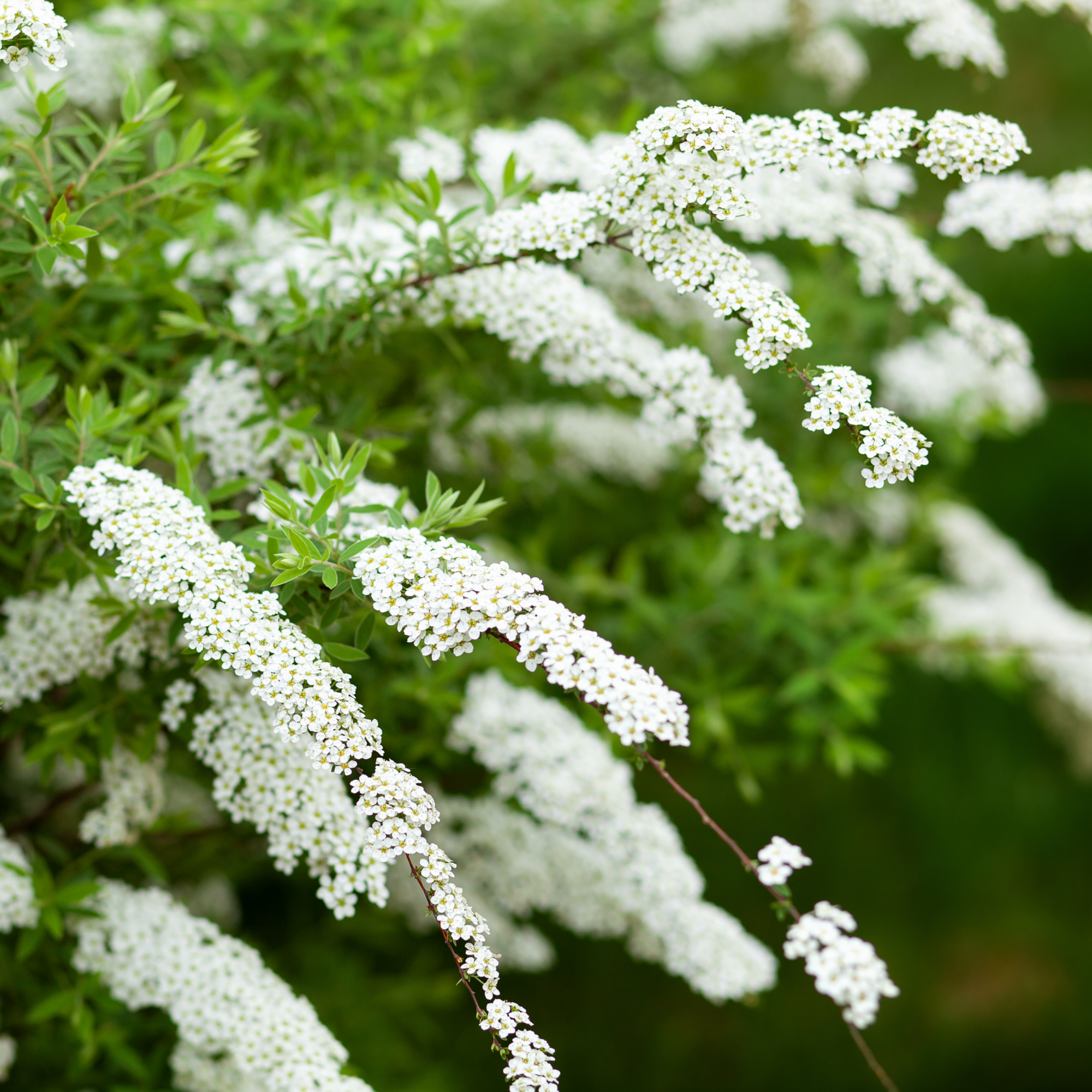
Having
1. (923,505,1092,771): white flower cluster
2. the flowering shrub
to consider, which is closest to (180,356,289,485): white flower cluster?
the flowering shrub

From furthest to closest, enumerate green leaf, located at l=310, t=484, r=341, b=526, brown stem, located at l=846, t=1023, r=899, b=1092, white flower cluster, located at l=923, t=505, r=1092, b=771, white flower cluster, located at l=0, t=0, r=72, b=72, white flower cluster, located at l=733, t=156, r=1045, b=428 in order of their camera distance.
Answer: white flower cluster, located at l=923, t=505, r=1092, b=771
white flower cluster, located at l=733, t=156, r=1045, b=428
green leaf, located at l=310, t=484, r=341, b=526
white flower cluster, located at l=0, t=0, r=72, b=72
brown stem, located at l=846, t=1023, r=899, b=1092

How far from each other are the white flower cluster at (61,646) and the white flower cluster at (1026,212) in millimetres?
1745

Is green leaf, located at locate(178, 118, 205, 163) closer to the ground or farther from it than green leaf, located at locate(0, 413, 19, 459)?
farther from it

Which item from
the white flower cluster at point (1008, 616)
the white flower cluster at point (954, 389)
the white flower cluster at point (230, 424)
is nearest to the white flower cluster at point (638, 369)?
the white flower cluster at point (230, 424)

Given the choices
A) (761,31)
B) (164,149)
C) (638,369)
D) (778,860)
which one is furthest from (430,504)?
(761,31)

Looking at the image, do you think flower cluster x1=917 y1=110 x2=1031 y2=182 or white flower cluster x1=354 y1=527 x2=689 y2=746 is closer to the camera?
white flower cluster x1=354 y1=527 x2=689 y2=746

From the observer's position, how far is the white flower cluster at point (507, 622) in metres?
1.37

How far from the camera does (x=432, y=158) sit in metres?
2.35

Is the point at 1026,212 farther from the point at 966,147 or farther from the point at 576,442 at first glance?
the point at 576,442

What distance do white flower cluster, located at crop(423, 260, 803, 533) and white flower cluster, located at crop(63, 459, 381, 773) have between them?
24.6 inches

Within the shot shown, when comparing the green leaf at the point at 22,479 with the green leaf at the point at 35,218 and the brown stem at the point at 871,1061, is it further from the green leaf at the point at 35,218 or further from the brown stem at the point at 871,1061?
the brown stem at the point at 871,1061

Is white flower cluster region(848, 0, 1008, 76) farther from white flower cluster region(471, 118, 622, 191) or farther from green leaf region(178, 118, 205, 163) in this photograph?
green leaf region(178, 118, 205, 163)

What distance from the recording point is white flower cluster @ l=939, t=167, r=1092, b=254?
7.20 ft

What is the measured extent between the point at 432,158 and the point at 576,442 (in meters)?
0.92
